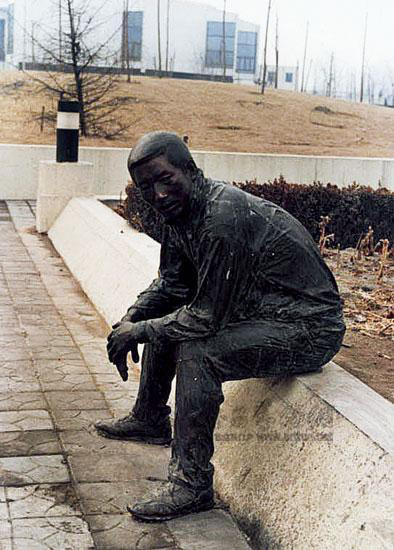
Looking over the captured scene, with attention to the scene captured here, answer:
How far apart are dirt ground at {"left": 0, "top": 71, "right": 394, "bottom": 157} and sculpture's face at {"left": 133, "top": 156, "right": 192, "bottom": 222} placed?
20.5 metres

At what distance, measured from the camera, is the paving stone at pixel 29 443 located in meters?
4.72

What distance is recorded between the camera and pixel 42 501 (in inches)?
163

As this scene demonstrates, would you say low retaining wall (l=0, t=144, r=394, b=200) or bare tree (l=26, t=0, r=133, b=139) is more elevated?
bare tree (l=26, t=0, r=133, b=139)

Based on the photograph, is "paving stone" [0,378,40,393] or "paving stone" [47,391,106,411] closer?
"paving stone" [47,391,106,411]

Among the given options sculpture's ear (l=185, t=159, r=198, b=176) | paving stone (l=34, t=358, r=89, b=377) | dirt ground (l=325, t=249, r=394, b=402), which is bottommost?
paving stone (l=34, t=358, r=89, b=377)

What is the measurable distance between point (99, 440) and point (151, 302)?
0.87 metres

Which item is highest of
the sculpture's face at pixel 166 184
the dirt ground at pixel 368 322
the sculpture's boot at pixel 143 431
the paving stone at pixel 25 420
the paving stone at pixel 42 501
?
the sculpture's face at pixel 166 184

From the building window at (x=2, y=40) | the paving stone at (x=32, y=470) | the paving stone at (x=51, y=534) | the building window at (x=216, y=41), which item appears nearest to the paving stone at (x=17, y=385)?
the paving stone at (x=32, y=470)

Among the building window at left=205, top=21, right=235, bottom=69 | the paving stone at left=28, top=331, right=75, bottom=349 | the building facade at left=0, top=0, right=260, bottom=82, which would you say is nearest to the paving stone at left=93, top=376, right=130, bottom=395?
the paving stone at left=28, top=331, right=75, bottom=349

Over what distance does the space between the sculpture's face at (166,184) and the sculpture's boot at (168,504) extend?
45.2 inches

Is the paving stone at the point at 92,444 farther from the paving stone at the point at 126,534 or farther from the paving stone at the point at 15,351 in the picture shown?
the paving stone at the point at 15,351

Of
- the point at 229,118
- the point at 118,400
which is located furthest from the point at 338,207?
the point at 229,118

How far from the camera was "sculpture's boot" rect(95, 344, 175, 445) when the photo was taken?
459 centimetres

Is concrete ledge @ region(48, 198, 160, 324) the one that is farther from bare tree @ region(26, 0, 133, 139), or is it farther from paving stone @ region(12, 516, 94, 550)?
bare tree @ region(26, 0, 133, 139)
